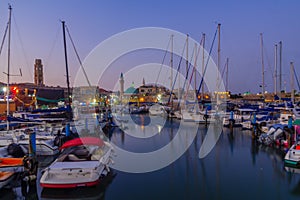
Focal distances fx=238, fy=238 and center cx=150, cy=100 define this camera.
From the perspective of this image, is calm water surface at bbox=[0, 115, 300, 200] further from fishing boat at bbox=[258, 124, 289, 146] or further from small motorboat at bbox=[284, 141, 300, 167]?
fishing boat at bbox=[258, 124, 289, 146]

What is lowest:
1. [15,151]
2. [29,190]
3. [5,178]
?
[29,190]

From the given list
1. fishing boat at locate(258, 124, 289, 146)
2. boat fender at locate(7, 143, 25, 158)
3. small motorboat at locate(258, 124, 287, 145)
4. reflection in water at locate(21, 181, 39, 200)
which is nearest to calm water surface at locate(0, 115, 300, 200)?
reflection in water at locate(21, 181, 39, 200)

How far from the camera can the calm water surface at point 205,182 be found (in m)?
8.66

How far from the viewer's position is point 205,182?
10156mm

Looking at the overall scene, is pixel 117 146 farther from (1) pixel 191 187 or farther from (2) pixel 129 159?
(1) pixel 191 187

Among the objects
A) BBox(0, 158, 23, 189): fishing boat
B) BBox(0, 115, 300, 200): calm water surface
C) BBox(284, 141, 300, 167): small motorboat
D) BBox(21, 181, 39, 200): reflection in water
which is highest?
BBox(0, 158, 23, 189): fishing boat

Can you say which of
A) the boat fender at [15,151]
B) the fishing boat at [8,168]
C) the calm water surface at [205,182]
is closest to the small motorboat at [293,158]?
the calm water surface at [205,182]

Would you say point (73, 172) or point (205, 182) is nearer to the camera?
point (73, 172)

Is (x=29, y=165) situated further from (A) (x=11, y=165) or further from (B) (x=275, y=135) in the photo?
(B) (x=275, y=135)

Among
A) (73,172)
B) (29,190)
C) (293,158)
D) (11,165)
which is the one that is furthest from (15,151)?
(293,158)

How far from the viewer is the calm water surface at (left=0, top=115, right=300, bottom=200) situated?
866 centimetres

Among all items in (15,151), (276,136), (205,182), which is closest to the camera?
(205,182)

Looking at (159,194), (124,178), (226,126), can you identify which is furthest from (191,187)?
(226,126)

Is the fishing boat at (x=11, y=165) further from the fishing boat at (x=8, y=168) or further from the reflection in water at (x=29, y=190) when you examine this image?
the reflection in water at (x=29, y=190)
